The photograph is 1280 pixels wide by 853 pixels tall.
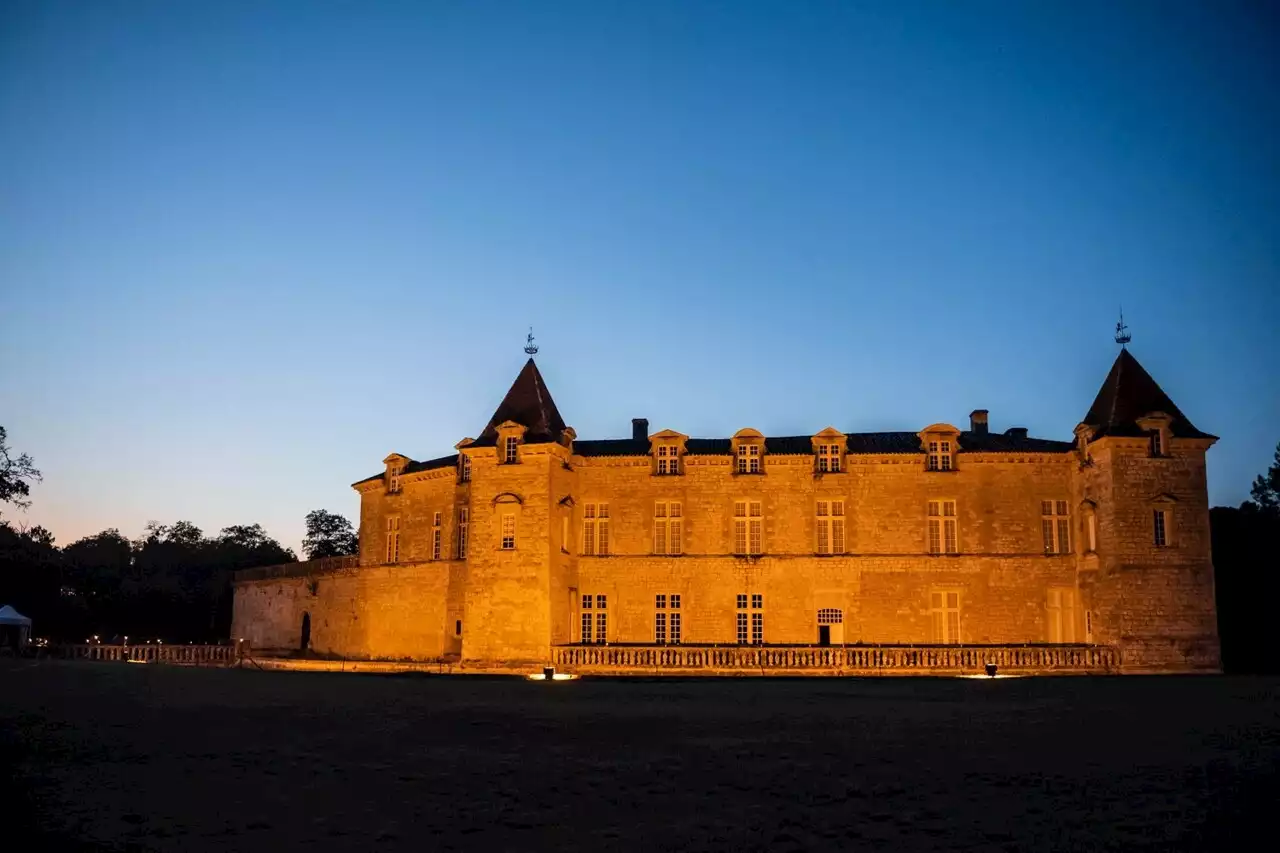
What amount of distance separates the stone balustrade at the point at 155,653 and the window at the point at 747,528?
1896 cm

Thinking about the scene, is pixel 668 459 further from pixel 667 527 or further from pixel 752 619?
pixel 752 619

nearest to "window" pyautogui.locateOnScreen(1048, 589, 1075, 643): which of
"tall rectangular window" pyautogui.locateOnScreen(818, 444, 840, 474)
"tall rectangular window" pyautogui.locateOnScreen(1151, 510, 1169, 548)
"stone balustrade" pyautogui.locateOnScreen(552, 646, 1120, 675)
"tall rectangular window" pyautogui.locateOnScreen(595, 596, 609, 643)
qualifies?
"tall rectangular window" pyautogui.locateOnScreen(1151, 510, 1169, 548)

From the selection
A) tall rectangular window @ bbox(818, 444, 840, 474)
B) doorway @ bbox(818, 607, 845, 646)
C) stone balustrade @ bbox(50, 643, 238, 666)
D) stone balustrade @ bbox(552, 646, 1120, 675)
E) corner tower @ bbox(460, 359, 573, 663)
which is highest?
tall rectangular window @ bbox(818, 444, 840, 474)

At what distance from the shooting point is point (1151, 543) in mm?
31219

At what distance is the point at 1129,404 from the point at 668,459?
15.6 metres

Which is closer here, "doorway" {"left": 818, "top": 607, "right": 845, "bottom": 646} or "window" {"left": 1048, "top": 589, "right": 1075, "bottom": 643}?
"window" {"left": 1048, "top": 589, "right": 1075, "bottom": 643}

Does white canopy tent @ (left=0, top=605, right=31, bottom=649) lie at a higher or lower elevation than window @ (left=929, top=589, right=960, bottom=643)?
lower

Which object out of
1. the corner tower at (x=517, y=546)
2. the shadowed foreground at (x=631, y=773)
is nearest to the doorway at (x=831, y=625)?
the corner tower at (x=517, y=546)

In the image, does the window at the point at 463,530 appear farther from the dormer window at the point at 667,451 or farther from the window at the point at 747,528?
the window at the point at 747,528

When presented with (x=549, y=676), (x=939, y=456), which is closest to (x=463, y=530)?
(x=549, y=676)

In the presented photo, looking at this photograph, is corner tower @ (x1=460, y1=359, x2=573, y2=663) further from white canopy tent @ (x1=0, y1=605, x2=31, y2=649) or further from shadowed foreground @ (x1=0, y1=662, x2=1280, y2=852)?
white canopy tent @ (x1=0, y1=605, x2=31, y2=649)

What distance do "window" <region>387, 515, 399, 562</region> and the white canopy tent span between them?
45.2ft

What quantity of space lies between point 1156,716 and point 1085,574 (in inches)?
755

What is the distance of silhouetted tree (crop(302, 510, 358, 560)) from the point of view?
7531 centimetres
